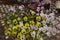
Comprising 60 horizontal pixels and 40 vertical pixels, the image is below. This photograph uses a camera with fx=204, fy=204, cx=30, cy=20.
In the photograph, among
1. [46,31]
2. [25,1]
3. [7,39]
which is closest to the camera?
[46,31]

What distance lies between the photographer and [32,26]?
258cm

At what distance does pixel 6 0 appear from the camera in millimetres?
5375

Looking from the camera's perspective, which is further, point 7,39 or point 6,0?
point 6,0

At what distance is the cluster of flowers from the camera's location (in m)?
2.58

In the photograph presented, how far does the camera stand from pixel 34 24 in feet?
8.76

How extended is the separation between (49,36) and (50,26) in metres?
0.14

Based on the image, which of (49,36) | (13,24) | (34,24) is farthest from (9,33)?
(49,36)

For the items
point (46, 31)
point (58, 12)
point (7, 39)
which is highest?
point (46, 31)

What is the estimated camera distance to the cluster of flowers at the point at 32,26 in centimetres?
258

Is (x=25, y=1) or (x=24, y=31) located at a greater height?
(x=24, y=31)

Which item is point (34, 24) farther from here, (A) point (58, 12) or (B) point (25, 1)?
(B) point (25, 1)

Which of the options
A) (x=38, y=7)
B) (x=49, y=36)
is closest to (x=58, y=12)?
(x=38, y=7)

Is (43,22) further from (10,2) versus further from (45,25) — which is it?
(10,2)

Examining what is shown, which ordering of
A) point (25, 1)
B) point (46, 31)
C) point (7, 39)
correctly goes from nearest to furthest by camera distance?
1. point (46, 31)
2. point (7, 39)
3. point (25, 1)
